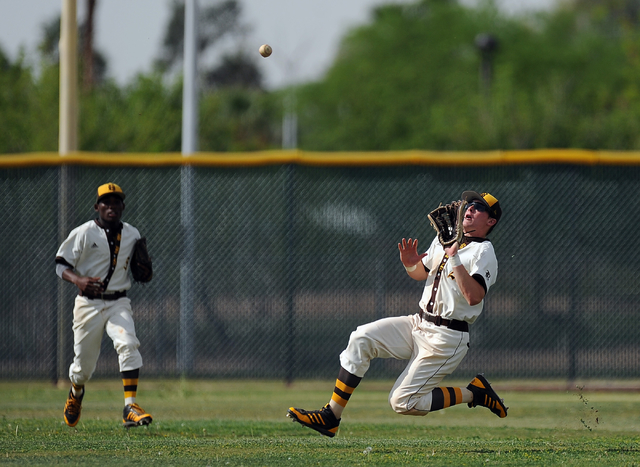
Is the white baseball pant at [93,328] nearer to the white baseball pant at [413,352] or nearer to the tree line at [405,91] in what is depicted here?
the white baseball pant at [413,352]

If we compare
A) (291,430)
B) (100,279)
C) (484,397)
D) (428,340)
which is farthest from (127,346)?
(484,397)

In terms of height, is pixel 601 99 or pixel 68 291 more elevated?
pixel 601 99

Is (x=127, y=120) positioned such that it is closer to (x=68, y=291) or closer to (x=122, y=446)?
(x=68, y=291)

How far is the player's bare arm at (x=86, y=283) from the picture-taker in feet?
22.7

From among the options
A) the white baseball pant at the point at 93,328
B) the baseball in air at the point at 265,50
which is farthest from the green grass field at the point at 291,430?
the baseball in air at the point at 265,50

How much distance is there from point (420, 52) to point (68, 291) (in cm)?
3758

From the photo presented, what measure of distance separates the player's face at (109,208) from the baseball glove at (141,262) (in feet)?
0.97

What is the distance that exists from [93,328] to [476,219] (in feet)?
11.1

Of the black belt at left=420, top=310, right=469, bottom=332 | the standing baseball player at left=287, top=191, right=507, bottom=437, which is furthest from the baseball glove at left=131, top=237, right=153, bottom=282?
the black belt at left=420, top=310, right=469, bottom=332

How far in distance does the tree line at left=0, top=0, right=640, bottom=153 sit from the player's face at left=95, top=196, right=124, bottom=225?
1017 centimetres

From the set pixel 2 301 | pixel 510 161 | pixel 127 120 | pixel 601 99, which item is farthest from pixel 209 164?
pixel 601 99

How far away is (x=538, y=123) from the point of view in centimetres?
2095

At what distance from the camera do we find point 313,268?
9906mm

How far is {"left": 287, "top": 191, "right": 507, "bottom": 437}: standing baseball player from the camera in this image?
5.76 m
